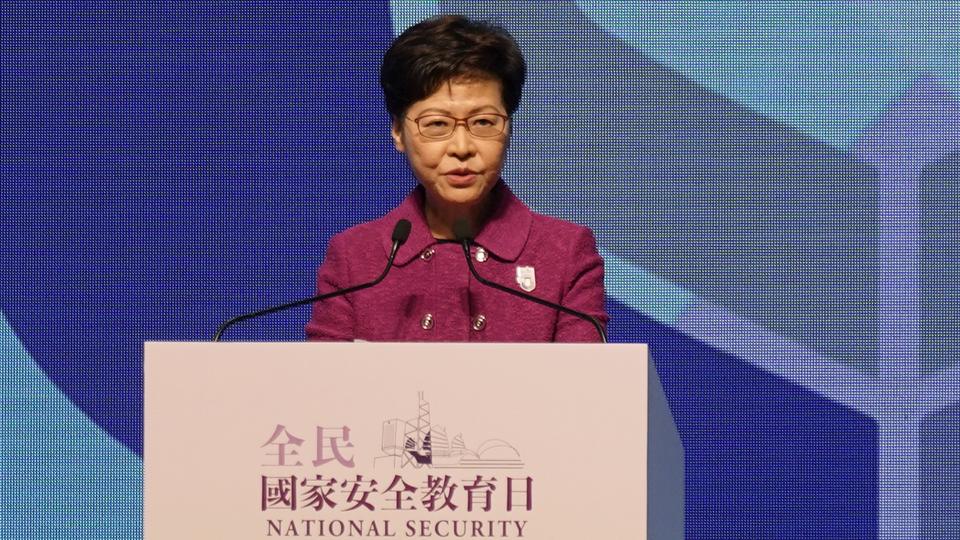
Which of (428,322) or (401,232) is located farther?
(428,322)

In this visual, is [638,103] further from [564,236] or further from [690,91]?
[564,236]

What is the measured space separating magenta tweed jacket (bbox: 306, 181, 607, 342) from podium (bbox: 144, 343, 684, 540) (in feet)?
1.90

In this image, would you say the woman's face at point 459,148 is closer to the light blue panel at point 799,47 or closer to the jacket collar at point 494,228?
the jacket collar at point 494,228

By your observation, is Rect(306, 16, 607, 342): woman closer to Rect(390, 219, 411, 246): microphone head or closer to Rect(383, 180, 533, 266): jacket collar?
Rect(383, 180, 533, 266): jacket collar

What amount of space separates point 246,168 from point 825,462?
4.99ft

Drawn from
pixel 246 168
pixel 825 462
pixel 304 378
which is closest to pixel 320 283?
pixel 304 378

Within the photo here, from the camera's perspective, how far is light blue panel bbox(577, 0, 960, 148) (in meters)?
3.42

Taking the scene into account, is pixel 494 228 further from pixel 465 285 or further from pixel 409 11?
pixel 409 11

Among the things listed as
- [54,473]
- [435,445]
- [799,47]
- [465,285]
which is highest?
[799,47]

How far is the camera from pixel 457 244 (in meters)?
2.20

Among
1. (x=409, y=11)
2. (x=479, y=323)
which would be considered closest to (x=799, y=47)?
(x=409, y=11)

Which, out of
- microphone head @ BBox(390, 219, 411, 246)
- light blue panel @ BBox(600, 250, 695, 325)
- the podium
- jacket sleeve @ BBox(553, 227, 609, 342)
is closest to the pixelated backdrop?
light blue panel @ BBox(600, 250, 695, 325)

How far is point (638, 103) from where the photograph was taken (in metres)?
3.43

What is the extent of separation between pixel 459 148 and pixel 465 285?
0.20 meters
